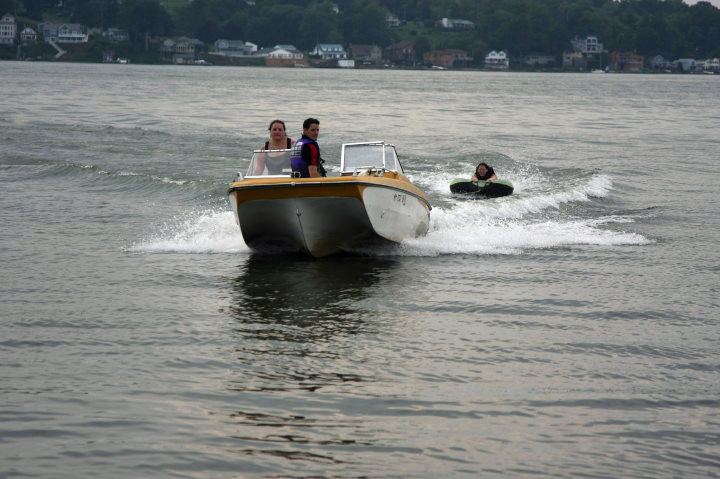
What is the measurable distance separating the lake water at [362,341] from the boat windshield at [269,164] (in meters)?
1.55

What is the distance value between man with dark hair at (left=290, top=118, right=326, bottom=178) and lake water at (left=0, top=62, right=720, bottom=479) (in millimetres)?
1544

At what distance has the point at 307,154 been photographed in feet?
47.8

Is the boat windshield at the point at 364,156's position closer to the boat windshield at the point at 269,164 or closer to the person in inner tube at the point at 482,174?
the boat windshield at the point at 269,164

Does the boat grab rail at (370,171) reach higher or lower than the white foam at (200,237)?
higher

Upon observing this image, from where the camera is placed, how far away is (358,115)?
57.0 metres

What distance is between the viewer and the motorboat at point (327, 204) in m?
14.1

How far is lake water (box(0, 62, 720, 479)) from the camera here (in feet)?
24.8

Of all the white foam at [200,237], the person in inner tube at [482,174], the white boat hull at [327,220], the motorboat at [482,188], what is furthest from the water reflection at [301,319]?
the person in inner tube at [482,174]

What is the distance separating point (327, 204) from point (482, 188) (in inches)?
379

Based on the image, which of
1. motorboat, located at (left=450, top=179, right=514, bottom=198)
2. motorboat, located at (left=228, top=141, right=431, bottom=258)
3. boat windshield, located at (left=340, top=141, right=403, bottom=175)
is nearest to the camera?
motorboat, located at (left=228, top=141, right=431, bottom=258)

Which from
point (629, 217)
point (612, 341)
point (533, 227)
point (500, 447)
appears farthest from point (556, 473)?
point (629, 217)

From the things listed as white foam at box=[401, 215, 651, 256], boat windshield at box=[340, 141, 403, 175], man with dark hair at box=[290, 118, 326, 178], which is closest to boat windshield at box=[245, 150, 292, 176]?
man with dark hair at box=[290, 118, 326, 178]

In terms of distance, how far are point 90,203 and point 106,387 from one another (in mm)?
13293

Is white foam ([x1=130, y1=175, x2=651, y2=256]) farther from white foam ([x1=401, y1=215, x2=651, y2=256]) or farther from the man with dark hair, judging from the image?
the man with dark hair
